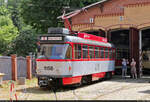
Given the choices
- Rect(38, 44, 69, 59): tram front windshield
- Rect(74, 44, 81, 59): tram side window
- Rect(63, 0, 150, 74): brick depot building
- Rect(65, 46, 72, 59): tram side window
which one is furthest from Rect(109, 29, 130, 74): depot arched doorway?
Rect(38, 44, 69, 59): tram front windshield

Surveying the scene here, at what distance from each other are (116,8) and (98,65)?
36.2ft

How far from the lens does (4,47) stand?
5641 centimetres

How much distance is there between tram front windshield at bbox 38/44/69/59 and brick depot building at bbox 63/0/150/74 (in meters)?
11.5

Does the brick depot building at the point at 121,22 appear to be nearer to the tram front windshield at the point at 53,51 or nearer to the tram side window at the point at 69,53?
the tram side window at the point at 69,53

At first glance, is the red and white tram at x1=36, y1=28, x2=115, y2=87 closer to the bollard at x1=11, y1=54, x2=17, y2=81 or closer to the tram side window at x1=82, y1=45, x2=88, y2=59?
the tram side window at x1=82, y1=45, x2=88, y2=59

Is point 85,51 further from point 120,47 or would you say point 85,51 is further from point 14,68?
point 120,47

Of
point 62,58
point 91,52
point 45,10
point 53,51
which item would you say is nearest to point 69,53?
point 62,58

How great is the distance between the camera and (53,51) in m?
15.5

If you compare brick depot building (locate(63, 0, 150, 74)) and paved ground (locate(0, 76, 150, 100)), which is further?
brick depot building (locate(63, 0, 150, 74))

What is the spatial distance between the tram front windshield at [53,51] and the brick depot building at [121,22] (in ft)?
37.8

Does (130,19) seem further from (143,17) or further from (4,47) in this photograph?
(4,47)

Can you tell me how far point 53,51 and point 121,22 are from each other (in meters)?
13.0

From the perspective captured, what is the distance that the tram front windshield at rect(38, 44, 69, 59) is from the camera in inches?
602

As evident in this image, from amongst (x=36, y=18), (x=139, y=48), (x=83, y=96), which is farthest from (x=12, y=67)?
(x=36, y=18)
